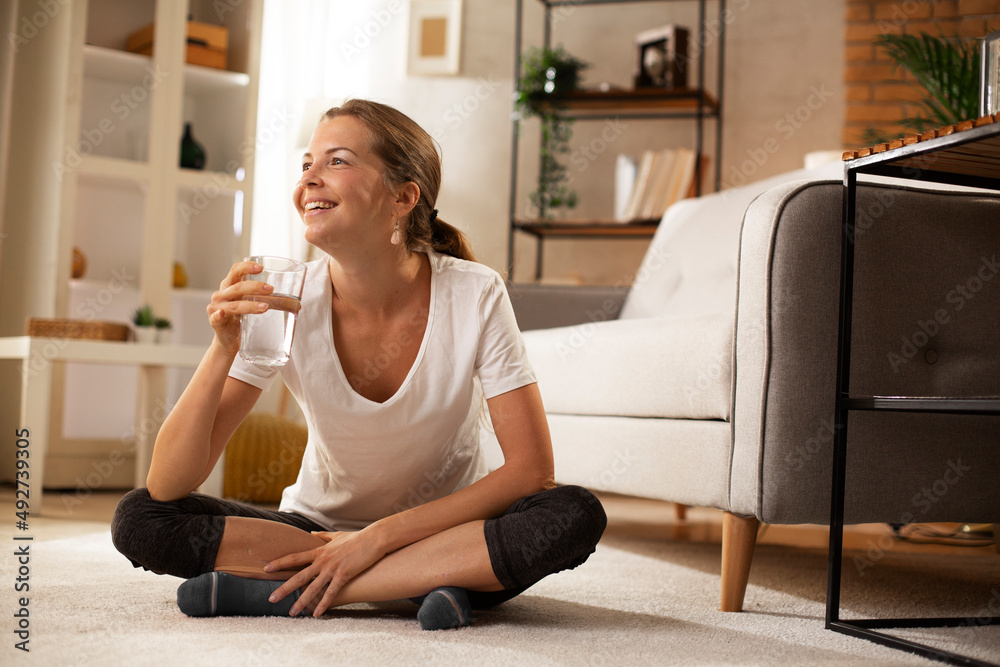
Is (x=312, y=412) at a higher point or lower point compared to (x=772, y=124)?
lower

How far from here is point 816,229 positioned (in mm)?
1239

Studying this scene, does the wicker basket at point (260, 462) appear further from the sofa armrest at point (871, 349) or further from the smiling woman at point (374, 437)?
the sofa armrest at point (871, 349)

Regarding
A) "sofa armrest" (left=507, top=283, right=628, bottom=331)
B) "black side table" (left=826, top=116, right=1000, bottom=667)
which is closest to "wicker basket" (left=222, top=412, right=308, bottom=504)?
"sofa armrest" (left=507, top=283, right=628, bottom=331)

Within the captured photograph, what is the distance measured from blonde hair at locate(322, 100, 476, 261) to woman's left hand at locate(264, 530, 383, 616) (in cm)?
43

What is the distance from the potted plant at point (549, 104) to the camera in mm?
3436

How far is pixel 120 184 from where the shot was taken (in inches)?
119

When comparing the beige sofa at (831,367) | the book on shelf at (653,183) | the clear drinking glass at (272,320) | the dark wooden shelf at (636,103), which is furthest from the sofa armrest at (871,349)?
the dark wooden shelf at (636,103)

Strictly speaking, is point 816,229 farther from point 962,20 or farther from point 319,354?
point 962,20

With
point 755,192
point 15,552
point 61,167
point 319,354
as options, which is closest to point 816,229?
point 319,354

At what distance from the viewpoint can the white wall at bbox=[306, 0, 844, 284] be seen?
140 inches

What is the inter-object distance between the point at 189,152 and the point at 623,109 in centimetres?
162

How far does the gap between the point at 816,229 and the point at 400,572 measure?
0.70m

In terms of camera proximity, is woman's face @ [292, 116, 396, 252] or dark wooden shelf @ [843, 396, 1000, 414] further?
woman's face @ [292, 116, 396, 252]

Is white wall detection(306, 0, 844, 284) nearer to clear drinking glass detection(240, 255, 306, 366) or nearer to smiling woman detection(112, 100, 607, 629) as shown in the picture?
smiling woman detection(112, 100, 607, 629)
